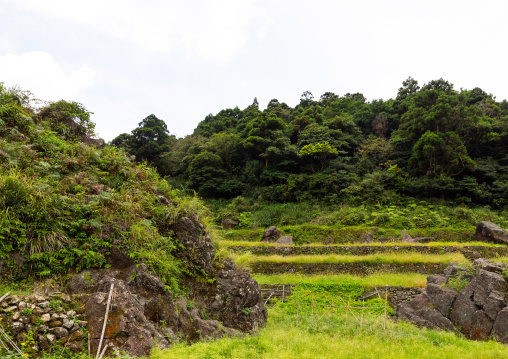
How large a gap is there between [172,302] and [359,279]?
37.2ft

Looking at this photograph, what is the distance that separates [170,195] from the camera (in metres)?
8.91

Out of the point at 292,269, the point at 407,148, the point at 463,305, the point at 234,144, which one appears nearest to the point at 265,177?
the point at 234,144

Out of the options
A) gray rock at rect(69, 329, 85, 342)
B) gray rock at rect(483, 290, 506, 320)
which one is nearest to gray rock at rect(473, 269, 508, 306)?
gray rock at rect(483, 290, 506, 320)

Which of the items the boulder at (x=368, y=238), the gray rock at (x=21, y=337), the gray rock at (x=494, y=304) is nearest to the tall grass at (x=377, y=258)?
the boulder at (x=368, y=238)

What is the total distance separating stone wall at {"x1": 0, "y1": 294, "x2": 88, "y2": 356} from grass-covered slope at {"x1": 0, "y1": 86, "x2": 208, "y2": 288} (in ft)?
2.72

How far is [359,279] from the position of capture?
14812mm

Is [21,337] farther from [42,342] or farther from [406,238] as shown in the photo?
[406,238]

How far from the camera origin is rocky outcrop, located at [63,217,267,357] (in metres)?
4.93

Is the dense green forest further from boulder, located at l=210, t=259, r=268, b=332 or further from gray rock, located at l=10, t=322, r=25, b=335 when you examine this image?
gray rock, located at l=10, t=322, r=25, b=335

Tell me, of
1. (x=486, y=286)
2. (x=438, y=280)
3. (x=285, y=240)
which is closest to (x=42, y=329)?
(x=486, y=286)

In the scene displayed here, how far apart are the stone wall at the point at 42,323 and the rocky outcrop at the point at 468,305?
386 inches

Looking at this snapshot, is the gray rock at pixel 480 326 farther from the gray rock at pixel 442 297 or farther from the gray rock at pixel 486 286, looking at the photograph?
the gray rock at pixel 442 297

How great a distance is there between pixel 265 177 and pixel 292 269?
68.1 feet

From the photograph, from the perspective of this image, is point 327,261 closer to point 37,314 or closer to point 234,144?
point 37,314
